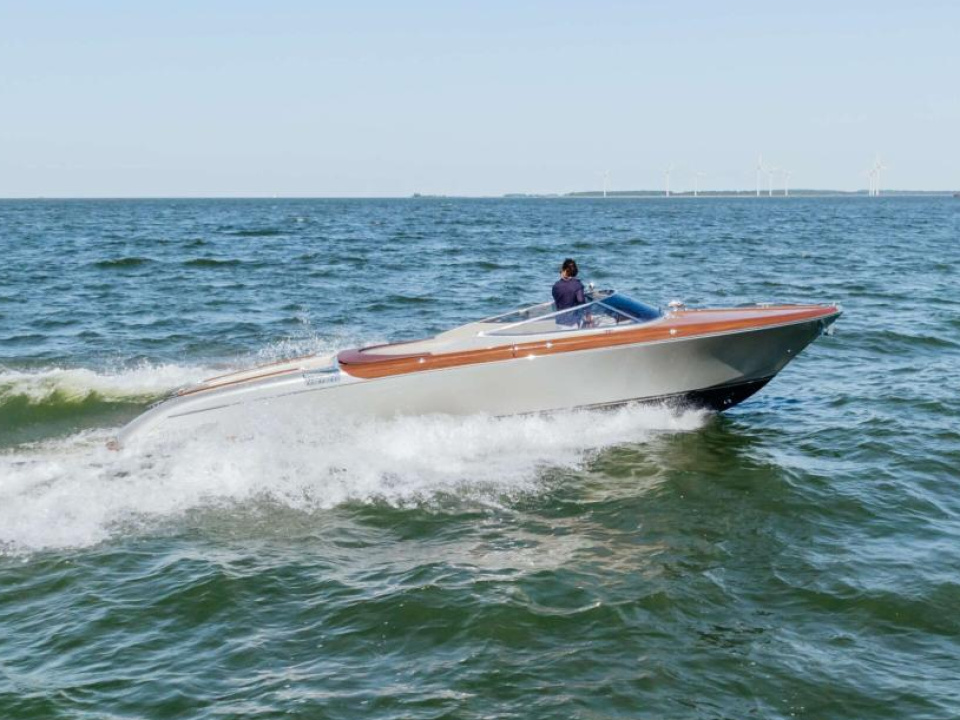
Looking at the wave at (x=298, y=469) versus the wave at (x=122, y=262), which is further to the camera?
the wave at (x=122, y=262)

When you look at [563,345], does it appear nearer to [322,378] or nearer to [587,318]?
[587,318]

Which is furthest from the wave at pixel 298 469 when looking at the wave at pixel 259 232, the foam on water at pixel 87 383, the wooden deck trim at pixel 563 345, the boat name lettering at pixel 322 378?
the wave at pixel 259 232

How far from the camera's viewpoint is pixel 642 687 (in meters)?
6.36

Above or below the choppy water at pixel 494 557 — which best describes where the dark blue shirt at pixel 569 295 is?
above

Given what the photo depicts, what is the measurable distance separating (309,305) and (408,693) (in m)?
19.4

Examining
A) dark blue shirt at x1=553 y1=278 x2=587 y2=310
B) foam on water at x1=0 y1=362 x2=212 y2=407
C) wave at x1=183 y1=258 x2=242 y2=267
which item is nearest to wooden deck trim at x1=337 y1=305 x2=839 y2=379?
dark blue shirt at x1=553 y1=278 x2=587 y2=310

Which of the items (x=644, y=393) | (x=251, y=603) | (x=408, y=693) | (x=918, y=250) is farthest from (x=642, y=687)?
(x=918, y=250)

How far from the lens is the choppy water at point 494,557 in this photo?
639 cm

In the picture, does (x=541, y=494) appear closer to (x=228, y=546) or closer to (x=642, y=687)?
(x=228, y=546)

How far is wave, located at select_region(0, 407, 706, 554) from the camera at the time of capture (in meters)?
9.47

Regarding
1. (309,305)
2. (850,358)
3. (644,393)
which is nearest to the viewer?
(644,393)

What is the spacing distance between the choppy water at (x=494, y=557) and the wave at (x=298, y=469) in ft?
0.11

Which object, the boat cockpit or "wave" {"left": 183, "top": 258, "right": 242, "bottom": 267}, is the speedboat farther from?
"wave" {"left": 183, "top": 258, "right": 242, "bottom": 267}

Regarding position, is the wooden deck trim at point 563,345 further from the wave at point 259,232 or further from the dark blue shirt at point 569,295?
the wave at point 259,232
